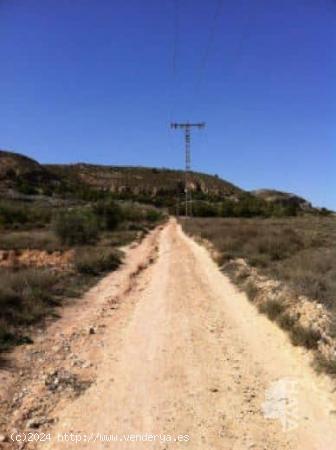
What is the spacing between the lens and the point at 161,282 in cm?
1772

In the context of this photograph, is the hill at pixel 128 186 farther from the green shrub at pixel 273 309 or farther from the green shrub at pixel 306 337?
the green shrub at pixel 306 337

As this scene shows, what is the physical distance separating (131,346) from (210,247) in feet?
67.0

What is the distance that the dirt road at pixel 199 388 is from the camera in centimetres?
606

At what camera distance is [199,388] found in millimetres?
7539

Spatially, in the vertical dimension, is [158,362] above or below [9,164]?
below

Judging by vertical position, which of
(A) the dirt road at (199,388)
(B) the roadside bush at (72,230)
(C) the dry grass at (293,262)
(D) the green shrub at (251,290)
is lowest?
(A) the dirt road at (199,388)

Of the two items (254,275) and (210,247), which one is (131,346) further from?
(210,247)

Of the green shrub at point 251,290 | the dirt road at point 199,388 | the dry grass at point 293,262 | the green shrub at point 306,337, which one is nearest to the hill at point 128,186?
the dry grass at point 293,262

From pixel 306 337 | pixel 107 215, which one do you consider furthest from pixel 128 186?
pixel 306 337

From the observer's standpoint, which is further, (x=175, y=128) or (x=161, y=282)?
(x=175, y=128)

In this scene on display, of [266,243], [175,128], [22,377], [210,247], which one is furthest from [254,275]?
[175,128]

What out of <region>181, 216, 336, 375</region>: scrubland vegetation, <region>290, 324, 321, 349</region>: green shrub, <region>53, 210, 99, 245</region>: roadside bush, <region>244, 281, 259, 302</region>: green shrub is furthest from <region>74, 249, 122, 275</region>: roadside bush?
<region>290, 324, 321, 349</region>: green shrub

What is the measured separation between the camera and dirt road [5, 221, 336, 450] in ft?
19.9

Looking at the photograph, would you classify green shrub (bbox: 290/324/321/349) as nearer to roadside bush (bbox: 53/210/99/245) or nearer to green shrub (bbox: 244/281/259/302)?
green shrub (bbox: 244/281/259/302)
